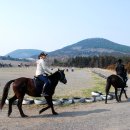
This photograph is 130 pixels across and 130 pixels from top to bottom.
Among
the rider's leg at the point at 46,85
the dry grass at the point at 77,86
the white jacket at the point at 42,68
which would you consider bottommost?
the dry grass at the point at 77,86

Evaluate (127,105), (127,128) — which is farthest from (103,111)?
(127,128)

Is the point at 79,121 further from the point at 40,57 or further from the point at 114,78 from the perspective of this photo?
the point at 114,78

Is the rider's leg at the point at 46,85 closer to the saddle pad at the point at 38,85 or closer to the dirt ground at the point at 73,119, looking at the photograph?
the saddle pad at the point at 38,85

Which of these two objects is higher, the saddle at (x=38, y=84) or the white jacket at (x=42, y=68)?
the white jacket at (x=42, y=68)

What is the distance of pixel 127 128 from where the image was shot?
1376 centimetres

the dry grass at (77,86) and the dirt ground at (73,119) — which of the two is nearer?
the dirt ground at (73,119)

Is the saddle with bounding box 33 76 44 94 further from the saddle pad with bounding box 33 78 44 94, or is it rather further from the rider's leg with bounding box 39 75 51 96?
the rider's leg with bounding box 39 75 51 96

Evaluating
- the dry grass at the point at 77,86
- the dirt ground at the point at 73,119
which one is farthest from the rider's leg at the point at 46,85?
the dry grass at the point at 77,86

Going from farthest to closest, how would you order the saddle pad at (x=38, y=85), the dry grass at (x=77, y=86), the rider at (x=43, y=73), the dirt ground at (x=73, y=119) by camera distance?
1. the dry grass at (x=77, y=86)
2. the rider at (x=43, y=73)
3. the saddle pad at (x=38, y=85)
4. the dirt ground at (x=73, y=119)

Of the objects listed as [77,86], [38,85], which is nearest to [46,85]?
[38,85]

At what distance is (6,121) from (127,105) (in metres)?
7.95

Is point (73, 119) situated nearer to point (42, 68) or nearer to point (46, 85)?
point (46, 85)

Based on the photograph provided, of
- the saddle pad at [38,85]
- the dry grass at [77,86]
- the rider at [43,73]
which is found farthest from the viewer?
the dry grass at [77,86]

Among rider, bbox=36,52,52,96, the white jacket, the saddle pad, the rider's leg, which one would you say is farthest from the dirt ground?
the white jacket
